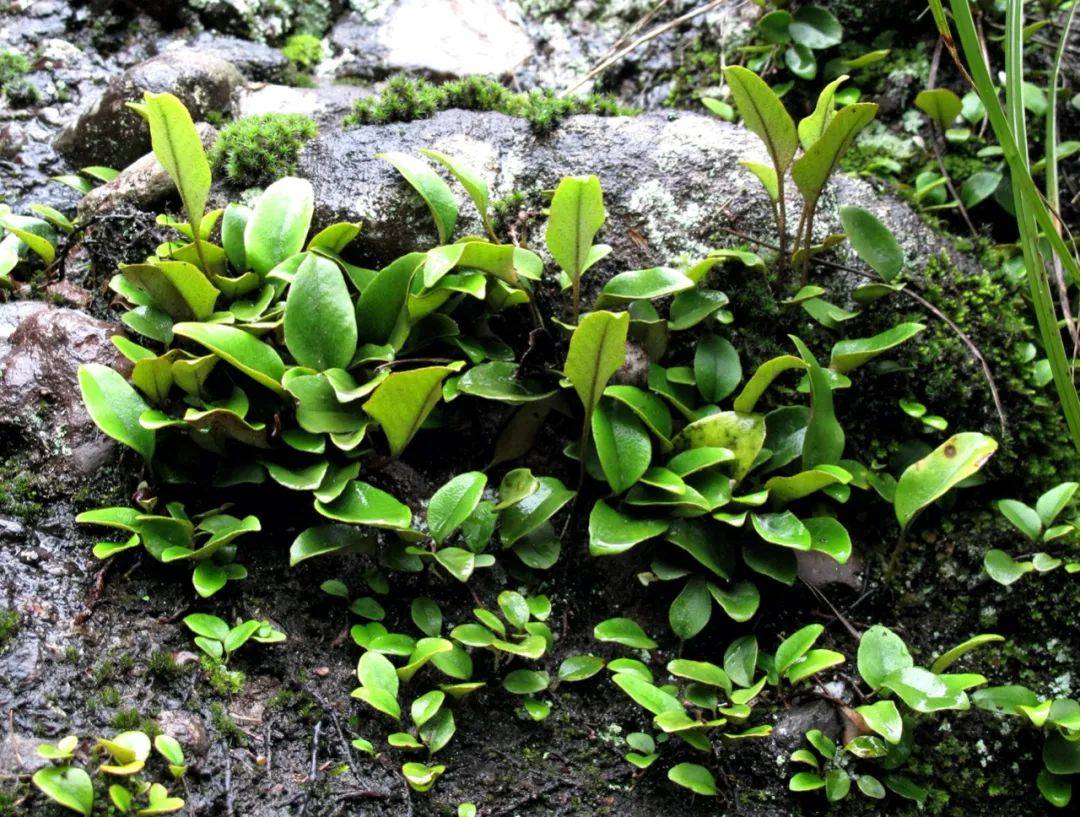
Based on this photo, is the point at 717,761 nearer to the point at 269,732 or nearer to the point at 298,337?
the point at 269,732

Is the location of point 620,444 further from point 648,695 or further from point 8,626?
point 8,626

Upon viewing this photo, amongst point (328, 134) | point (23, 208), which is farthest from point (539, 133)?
point (23, 208)

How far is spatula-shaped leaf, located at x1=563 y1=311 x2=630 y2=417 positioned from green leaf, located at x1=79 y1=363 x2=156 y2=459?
1113 mm

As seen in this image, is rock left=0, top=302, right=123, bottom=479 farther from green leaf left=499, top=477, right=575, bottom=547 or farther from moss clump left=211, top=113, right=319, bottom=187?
green leaf left=499, top=477, right=575, bottom=547

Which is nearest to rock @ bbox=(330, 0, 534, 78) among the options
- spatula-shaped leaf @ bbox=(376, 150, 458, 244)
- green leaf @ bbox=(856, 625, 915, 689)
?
spatula-shaped leaf @ bbox=(376, 150, 458, 244)

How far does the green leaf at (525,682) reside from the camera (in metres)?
2.09

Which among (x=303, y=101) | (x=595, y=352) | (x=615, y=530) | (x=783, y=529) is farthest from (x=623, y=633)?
(x=303, y=101)

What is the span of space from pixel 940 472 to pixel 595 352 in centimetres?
96

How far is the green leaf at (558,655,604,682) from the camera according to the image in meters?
2.14

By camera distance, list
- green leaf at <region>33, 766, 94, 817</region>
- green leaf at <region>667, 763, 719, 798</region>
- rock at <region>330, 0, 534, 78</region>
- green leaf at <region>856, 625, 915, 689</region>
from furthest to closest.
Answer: rock at <region>330, 0, 534, 78</region> < green leaf at <region>856, 625, 915, 689</region> < green leaf at <region>667, 763, 719, 798</region> < green leaf at <region>33, 766, 94, 817</region>

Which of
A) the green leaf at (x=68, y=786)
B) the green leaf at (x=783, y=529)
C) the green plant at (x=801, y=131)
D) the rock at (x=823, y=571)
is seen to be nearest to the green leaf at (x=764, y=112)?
the green plant at (x=801, y=131)

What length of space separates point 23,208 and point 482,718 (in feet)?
8.03

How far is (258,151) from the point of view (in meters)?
2.75

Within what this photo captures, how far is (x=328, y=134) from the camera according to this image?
9.33 ft
